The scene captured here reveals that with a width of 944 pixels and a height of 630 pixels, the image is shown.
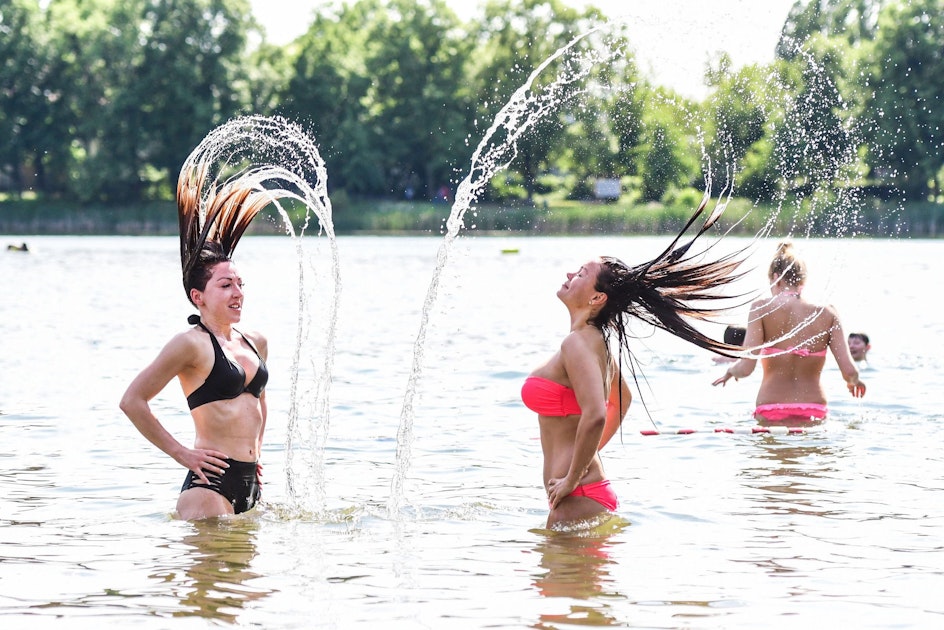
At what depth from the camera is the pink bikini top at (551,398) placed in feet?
22.2

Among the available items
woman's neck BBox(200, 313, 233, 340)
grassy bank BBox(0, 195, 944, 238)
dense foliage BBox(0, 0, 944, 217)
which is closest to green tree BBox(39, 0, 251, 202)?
dense foliage BBox(0, 0, 944, 217)

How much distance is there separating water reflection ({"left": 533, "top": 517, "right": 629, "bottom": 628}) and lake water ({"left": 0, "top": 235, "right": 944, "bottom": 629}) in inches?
0.7

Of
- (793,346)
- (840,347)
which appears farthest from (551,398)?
(840,347)

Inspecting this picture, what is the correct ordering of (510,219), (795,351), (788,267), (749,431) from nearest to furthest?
(788,267), (795,351), (749,431), (510,219)

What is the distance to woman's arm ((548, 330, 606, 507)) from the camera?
653 cm

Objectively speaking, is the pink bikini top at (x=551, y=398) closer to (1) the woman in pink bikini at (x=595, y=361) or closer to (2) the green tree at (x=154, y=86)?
(1) the woman in pink bikini at (x=595, y=361)

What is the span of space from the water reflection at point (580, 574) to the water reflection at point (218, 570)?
1406 millimetres

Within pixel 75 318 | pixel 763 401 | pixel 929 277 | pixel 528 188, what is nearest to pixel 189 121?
Result: pixel 528 188

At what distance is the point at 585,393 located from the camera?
6559 mm

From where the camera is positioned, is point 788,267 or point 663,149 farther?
point 663,149

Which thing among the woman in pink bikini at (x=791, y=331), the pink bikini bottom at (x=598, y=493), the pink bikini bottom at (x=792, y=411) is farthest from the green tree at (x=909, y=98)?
the pink bikini bottom at (x=598, y=493)

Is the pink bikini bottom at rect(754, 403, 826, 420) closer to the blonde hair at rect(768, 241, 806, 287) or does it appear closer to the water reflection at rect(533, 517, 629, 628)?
the blonde hair at rect(768, 241, 806, 287)

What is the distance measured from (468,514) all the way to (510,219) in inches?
2527

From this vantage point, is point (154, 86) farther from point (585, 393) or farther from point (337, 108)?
point (585, 393)
